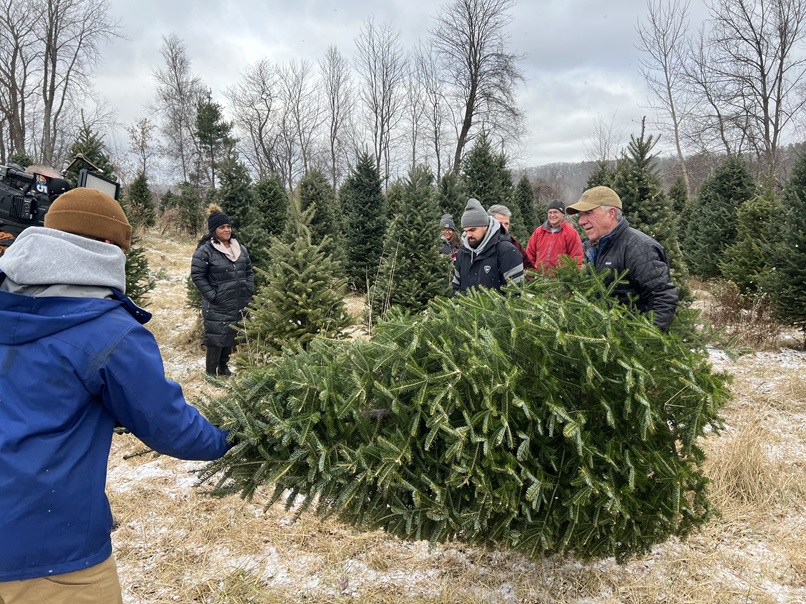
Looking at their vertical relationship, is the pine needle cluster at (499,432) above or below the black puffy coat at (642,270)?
below

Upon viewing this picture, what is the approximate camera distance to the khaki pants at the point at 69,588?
4.64ft

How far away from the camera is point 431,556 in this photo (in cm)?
308

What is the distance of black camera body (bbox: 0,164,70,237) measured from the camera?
4148 mm

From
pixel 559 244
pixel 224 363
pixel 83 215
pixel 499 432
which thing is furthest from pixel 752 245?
pixel 83 215

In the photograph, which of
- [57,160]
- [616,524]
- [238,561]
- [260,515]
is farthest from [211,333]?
[57,160]

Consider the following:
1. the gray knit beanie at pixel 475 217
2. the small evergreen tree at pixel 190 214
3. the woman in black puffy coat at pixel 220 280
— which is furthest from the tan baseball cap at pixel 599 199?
the small evergreen tree at pixel 190 214

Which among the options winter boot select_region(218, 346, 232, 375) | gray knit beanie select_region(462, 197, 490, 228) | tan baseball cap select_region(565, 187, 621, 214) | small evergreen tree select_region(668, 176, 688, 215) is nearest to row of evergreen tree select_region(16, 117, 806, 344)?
gray knit beanie select_region(462, 197, 490, 228)

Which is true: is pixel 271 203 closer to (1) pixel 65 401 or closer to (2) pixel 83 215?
(2) pixel 83 215

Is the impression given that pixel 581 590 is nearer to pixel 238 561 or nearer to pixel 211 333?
pixel 238 561

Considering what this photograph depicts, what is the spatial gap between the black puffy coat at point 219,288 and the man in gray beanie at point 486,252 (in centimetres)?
279

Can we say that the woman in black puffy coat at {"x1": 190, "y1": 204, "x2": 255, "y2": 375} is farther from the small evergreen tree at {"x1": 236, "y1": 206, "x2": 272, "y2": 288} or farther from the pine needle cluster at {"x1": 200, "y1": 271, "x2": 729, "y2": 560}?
the pine needle cluster at {"x1": 200, "y1": 271, "x2": 729, "y2": 560}

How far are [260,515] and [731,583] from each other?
2868 millimetres

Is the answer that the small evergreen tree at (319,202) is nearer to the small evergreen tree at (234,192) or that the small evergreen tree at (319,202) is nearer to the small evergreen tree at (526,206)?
the small evergreen tree at (234,192)

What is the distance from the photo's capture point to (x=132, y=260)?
7.96 meters
